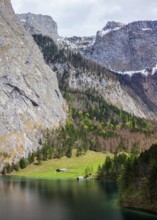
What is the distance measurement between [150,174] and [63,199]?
32.9 metres

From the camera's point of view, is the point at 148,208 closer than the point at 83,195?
Yes

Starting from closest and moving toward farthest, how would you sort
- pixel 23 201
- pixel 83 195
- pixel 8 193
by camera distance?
pixel 23 201 < pixel 83 195 < pixel 8 193

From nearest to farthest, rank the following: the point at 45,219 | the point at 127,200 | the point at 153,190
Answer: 1. the point at 45,219
2. the point at 153,190
3. the point at 127,200

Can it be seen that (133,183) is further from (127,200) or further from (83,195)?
(83,195)

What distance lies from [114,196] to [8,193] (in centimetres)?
3837

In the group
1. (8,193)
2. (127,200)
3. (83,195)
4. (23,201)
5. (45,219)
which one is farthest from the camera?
(8,193)

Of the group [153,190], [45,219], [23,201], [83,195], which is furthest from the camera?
[83,195]

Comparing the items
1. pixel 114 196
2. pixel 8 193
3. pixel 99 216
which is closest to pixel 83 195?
pixel 114 196

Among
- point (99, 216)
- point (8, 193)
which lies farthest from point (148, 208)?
point (8, 193)

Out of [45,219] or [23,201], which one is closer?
[45,219]

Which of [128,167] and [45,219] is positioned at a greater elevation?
[128,167]

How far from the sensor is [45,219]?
302ft

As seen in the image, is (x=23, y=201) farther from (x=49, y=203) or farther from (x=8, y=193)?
(x=8, y=193)

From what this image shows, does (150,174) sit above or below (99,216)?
above
